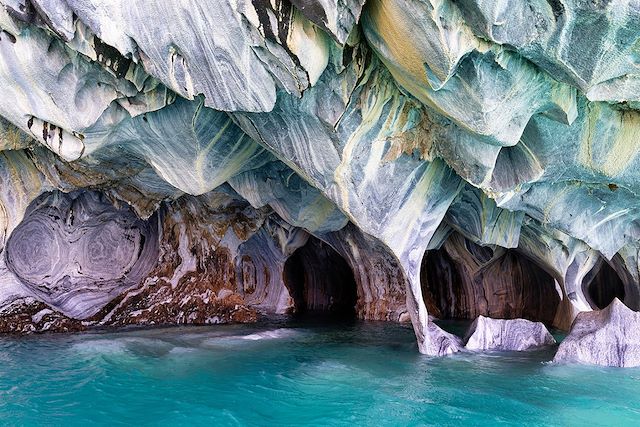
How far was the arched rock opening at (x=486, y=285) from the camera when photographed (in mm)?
13234

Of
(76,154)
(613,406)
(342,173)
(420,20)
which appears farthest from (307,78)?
(613,406)

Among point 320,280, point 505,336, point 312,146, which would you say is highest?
point 312,146

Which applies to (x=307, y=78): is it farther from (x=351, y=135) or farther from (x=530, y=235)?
(x=530, y=235)

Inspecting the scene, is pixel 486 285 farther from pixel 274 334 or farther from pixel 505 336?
pixel 274 334

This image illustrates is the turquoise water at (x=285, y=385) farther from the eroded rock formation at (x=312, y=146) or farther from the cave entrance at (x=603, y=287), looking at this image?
the cave entrance at (x=603, y=287)

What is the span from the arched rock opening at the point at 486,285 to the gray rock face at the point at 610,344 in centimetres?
453

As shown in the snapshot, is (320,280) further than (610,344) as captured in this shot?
Yes

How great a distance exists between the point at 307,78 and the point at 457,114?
1714 mm

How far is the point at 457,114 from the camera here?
6301 mm

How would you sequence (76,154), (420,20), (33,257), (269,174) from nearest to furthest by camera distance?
(420,20) → (76,154) → (269,174) → (33,257)

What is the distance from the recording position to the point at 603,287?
1355cm

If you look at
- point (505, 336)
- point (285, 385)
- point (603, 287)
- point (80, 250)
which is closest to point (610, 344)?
point (505, 336)

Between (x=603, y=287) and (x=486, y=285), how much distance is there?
268 centimetres

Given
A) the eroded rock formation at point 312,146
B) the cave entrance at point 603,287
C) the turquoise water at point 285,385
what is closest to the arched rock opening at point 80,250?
the eroded rock formation at point 312,146
